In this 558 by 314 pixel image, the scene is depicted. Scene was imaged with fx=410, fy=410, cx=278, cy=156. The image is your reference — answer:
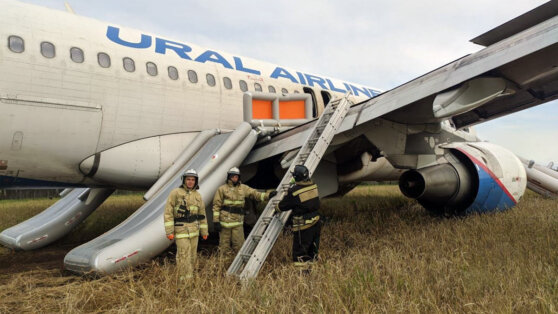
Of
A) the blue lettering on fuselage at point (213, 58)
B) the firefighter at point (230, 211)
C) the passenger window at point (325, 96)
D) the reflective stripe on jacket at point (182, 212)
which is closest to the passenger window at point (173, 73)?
the blue lettering on fuselage at point (213, 58)

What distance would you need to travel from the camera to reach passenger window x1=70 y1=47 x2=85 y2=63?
665 centimetres

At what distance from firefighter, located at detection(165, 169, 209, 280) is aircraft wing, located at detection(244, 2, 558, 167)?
1863mm

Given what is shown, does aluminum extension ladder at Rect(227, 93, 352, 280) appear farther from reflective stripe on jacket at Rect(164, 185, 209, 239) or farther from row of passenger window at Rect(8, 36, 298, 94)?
row of passenger window at Rect(8, 36, 298, 94)

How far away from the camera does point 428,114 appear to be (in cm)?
686

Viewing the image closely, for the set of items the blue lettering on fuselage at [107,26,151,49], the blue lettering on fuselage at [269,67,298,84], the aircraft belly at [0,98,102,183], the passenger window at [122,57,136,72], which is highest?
the blue lettering on fuselage at [107,26,151,49]

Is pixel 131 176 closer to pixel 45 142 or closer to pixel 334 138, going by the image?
pixel 45 142

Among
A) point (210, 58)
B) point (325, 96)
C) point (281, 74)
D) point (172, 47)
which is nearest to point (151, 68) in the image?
point (172, 47)

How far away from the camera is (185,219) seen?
5359 millimetres

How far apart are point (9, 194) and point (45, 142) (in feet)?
114

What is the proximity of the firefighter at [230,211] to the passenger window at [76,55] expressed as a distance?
10.2ft

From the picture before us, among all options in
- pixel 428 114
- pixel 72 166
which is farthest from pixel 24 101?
pixel 428 114

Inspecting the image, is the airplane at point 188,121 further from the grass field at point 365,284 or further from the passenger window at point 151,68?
the grass field at point 365,284

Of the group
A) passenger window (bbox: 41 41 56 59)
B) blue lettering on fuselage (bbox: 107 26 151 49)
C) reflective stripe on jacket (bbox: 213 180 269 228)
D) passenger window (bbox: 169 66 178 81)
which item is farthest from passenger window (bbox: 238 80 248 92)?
passenger window (bbox: 41 41 56 59)

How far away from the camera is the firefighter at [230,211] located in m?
6.16
